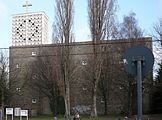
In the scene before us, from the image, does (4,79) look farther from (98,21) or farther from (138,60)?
(138,60)

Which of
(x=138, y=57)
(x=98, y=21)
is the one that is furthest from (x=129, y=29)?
(x=138, y=57)

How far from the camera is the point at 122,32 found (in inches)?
2196

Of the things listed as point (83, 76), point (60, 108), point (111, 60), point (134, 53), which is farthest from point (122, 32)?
point (134, 53)

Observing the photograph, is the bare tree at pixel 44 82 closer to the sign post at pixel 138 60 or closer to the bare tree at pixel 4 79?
the bare tree at pixel 4 79

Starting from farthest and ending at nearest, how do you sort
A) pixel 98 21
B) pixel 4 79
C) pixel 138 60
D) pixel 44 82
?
pixel 44 82 < pixel 4 79 < pixel 98 21 < pixel 138 60

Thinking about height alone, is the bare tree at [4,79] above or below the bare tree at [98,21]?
below

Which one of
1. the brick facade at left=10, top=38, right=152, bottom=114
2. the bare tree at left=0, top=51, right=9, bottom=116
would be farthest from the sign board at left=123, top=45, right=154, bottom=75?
the bare tree at left=0, top=51, right=9, bottom=116

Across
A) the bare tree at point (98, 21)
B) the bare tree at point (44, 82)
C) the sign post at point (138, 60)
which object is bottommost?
the bare tree at point (44, 82)

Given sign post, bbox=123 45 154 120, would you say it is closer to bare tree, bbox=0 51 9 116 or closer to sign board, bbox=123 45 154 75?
sign board, bbox=123 45 154 75

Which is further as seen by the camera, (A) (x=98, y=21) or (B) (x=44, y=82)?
(B) (x=44, y=82)

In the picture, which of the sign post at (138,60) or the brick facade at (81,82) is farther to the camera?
the brick facade at (81,82)

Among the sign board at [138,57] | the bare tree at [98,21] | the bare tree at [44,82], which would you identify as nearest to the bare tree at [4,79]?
the bare tree at [44,82]

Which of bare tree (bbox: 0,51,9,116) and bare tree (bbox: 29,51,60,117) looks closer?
bare tree (bbox: 0,51,9,116)

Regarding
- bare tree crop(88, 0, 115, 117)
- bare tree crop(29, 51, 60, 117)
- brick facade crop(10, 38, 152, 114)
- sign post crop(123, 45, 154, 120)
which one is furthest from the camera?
bare tree crop(29, 51, 60, 117)
